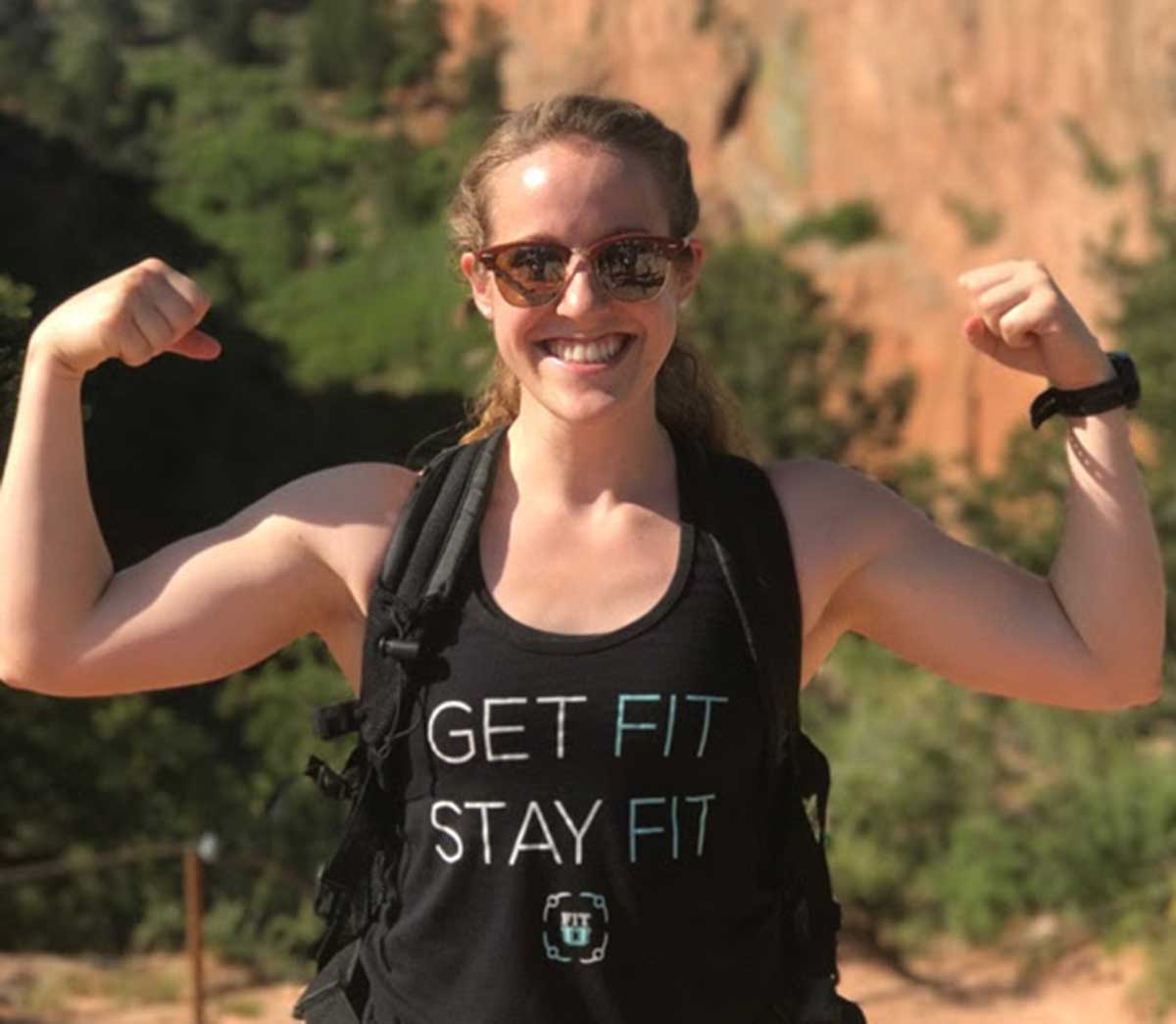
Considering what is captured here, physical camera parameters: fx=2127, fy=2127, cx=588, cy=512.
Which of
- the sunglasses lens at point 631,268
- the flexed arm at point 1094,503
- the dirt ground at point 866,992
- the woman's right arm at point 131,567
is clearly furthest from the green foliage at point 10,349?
the dirt ground at point 866,992

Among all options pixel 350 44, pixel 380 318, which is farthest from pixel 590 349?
pixel 350 44

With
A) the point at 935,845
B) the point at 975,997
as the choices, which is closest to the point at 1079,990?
the point at 975,997

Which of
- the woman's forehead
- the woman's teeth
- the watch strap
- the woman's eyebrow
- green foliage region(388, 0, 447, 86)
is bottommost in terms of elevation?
the watch strap

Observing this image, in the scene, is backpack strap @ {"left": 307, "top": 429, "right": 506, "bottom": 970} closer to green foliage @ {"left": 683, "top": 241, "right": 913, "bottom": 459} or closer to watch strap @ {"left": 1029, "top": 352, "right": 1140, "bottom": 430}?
watch strap @ {"left": 1029, "top": 352, "right": 1140, "bottom": 430}

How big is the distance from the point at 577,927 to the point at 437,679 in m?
0.25

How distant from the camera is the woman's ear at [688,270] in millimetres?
2035

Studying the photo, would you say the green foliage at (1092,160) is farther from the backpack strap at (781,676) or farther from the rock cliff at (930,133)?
the backpack strap at (781,676)

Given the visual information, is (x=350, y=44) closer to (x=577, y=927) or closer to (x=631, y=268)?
(x=631, y=268)

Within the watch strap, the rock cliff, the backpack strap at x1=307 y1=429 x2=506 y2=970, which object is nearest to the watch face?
the watch strap

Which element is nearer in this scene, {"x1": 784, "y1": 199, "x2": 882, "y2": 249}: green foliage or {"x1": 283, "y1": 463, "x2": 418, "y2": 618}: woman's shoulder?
{"x1": 283, "y1": 463, "x2": 418, "y2": 618}: woman's shoulder

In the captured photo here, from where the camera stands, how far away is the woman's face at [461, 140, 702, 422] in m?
1.93

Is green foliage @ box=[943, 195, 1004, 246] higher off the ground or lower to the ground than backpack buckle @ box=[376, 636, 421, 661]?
lower

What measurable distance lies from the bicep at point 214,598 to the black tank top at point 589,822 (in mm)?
173

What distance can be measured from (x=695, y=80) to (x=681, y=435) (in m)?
25.4
